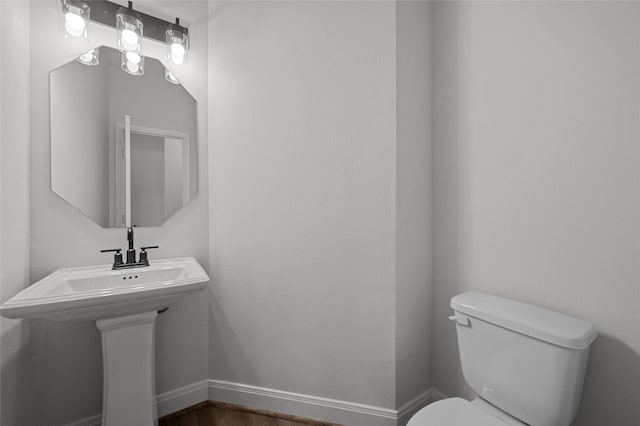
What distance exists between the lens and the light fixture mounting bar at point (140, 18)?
1525mm

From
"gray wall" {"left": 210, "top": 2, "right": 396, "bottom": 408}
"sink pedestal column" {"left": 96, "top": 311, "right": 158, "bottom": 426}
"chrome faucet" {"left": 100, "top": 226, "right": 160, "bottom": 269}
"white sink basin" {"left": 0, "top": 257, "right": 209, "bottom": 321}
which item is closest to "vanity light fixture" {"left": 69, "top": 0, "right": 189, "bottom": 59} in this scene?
"gray wall" {"left": 210, "top": 2, "right": 396, "bottom": 408}

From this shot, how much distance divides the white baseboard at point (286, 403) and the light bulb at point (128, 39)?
6.01 ft

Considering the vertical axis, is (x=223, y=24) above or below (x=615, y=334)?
above

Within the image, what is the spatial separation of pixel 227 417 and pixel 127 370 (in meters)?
0.66

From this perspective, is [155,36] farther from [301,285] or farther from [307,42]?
[301,285]

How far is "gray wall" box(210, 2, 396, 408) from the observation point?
1.52 metres

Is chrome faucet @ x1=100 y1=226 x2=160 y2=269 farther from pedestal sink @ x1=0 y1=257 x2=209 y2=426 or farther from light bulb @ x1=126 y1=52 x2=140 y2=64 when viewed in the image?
light bulb @ x1=126 y1=52 x2=140 y2=64

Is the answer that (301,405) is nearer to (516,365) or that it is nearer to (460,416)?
(460,416)

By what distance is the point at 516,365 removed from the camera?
44.4 inches

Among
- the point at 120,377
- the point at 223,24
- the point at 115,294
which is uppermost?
the point at 223,24

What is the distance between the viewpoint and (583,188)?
1.18 metres

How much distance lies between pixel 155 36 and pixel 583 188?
6.95 feet

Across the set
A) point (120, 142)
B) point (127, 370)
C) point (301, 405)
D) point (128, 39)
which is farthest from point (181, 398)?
point (128, 39)

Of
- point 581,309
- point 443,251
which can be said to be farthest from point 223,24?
point 581,309
